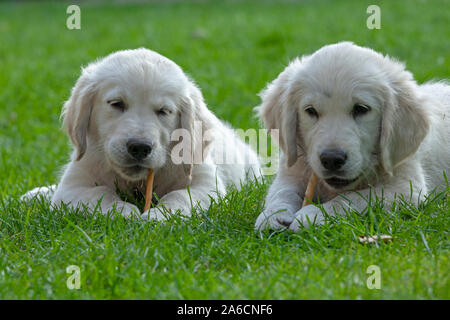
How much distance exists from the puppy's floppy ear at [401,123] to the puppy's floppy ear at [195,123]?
149cm

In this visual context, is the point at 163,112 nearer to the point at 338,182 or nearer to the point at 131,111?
the point at 131,111

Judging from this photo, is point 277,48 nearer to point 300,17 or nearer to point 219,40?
point 219,40

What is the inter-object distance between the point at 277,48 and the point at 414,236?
929 cm

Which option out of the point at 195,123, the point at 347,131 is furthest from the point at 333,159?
the point at 195,123

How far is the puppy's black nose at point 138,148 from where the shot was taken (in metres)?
4.98

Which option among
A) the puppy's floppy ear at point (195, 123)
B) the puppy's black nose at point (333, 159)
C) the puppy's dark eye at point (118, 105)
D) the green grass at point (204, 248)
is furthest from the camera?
the puppy's floppy ear at point (195, 123)

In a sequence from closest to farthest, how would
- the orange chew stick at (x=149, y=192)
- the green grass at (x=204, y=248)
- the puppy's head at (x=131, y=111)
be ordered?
the green grass at (x=204, y=248) < the puppy's head at (x=131, y=111) < the orange chew stick at (x=149, y=192)

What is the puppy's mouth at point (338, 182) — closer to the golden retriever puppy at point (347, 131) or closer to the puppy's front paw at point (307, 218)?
the golden retriever puppy at point (347, 131)

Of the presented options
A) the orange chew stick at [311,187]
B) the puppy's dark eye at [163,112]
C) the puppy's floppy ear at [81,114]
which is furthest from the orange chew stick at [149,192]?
the orange chew stick at [311,187]

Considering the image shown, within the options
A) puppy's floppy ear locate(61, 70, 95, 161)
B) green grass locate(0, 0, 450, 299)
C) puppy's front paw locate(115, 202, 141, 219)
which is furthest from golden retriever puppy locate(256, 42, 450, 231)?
puppy's floppy ear locate(61, 70, 95, 161)

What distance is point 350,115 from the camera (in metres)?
4.74

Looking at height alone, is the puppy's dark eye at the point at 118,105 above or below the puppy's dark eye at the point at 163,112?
above

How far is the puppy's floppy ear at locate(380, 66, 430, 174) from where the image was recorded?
4.82 m

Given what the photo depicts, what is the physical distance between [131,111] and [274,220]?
135 centimetres
